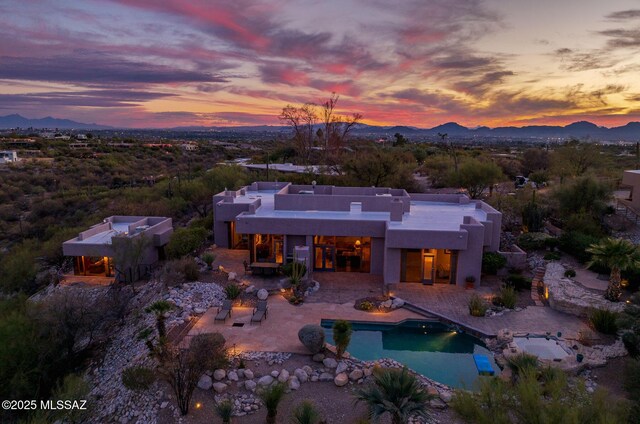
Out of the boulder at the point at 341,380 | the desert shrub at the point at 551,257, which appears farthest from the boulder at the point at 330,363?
the desert shrub at the point at 551,257

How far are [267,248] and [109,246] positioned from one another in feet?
23.8

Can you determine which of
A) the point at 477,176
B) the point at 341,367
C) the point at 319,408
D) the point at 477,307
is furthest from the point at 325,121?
the point at 319,408

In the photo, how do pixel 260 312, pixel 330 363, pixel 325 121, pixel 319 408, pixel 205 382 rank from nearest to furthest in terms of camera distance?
pixel 319 408 → pixel 205 382 → pixel 330 363 → pixel 260 312 → pixel 325 121

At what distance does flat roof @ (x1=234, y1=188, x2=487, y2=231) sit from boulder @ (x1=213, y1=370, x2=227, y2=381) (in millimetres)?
8785

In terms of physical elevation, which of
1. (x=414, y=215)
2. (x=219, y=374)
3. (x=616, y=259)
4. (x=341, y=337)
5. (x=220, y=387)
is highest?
(x=414, y=215)

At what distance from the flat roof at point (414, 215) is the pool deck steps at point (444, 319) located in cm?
348

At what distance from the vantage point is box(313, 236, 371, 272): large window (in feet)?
61.5

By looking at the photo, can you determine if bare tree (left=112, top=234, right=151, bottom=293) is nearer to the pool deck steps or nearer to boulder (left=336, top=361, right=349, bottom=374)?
boulder (left=336, top=361, right=349, bottom=374)

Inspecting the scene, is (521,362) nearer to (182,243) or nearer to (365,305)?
(365,305)

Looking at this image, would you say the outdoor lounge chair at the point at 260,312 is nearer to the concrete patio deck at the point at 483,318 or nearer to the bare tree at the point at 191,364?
the bare tree at the point at 191,364

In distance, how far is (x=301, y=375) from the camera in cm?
1065

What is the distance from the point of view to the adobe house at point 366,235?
663 inches

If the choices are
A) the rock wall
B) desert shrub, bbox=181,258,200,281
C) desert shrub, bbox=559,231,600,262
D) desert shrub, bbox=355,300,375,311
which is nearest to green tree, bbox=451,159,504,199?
desert shrub, bbox=559,231,600,262

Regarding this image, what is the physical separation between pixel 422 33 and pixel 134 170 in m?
42.4
